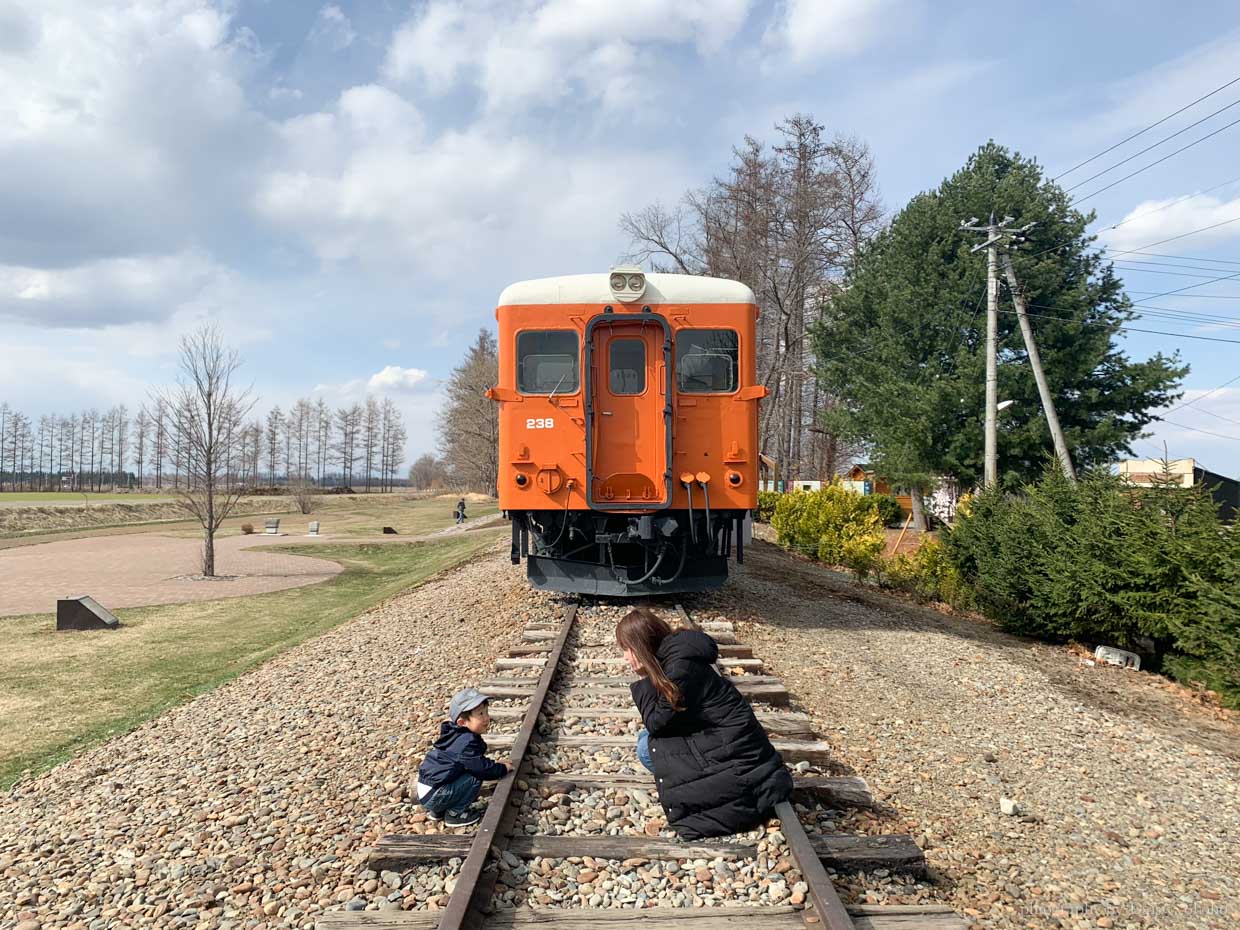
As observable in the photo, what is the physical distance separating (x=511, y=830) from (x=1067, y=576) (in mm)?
8627

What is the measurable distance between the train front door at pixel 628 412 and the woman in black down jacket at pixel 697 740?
4.41 metres

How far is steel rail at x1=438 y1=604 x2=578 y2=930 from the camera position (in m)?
2.73

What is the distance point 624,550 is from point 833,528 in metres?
10.1

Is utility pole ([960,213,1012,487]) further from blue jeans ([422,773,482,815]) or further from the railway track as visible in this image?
blue jeans ([422,773,482,815])

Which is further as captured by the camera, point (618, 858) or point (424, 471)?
point (424, 471)

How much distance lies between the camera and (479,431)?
51469 millimetres

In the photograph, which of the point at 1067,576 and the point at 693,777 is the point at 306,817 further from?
the point at 1067,576

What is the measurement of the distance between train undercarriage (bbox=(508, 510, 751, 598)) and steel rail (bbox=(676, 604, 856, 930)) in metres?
4.72

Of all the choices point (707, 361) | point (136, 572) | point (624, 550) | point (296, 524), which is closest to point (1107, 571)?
point (707, 361)

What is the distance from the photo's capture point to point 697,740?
12.1ft

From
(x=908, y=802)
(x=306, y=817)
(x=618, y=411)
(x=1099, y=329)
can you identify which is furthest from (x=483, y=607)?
(x=1099, y=329)

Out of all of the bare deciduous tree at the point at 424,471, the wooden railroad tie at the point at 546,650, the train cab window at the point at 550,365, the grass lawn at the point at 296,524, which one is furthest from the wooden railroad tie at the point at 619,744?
the bare deciduous tree at the point at 424,471

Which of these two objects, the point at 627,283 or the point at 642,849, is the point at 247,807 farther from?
the point at 627,283

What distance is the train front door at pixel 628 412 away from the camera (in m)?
8.19
